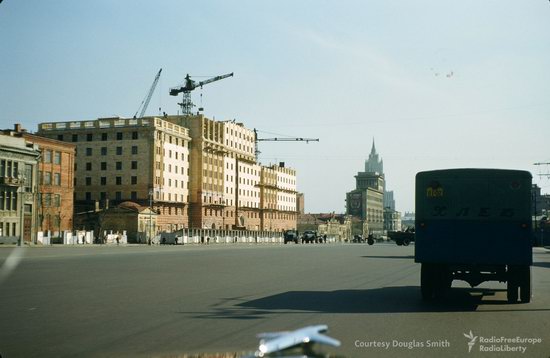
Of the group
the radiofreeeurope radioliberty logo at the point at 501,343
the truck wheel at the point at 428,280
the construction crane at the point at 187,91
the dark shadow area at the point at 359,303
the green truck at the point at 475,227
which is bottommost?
the dark shadow area at the point at 359,303

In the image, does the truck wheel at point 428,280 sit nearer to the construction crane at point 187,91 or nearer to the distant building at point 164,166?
the distant building at point 164,166

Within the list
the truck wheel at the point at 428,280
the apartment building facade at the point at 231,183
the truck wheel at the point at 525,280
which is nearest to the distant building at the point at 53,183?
the apartment building facade at the point at 231,183

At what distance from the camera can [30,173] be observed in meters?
70.8

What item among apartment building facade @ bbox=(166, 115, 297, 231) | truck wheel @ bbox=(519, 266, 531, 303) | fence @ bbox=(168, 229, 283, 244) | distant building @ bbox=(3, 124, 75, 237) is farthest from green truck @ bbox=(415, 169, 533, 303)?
apartment building facade @ bbox=(166, 115, 297, 231)

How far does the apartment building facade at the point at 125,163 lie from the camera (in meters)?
103

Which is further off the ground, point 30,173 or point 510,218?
point 30,173

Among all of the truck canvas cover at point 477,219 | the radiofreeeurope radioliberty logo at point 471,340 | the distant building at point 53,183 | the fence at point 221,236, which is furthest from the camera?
the fence at point 221,236

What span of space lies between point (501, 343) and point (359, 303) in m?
4.56

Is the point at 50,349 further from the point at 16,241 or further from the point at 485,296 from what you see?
the point at 16,241

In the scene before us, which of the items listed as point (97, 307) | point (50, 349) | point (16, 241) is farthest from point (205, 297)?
point (16, 241)

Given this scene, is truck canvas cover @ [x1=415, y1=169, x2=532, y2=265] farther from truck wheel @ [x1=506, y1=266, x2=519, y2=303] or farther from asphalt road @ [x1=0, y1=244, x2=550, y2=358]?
asphalt road @ [x1=0, y1=244, x2=550, y2=358]

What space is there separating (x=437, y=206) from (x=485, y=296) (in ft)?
10.4

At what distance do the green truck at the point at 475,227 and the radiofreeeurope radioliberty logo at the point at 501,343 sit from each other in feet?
14.1

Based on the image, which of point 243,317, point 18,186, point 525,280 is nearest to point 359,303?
point 243,317
